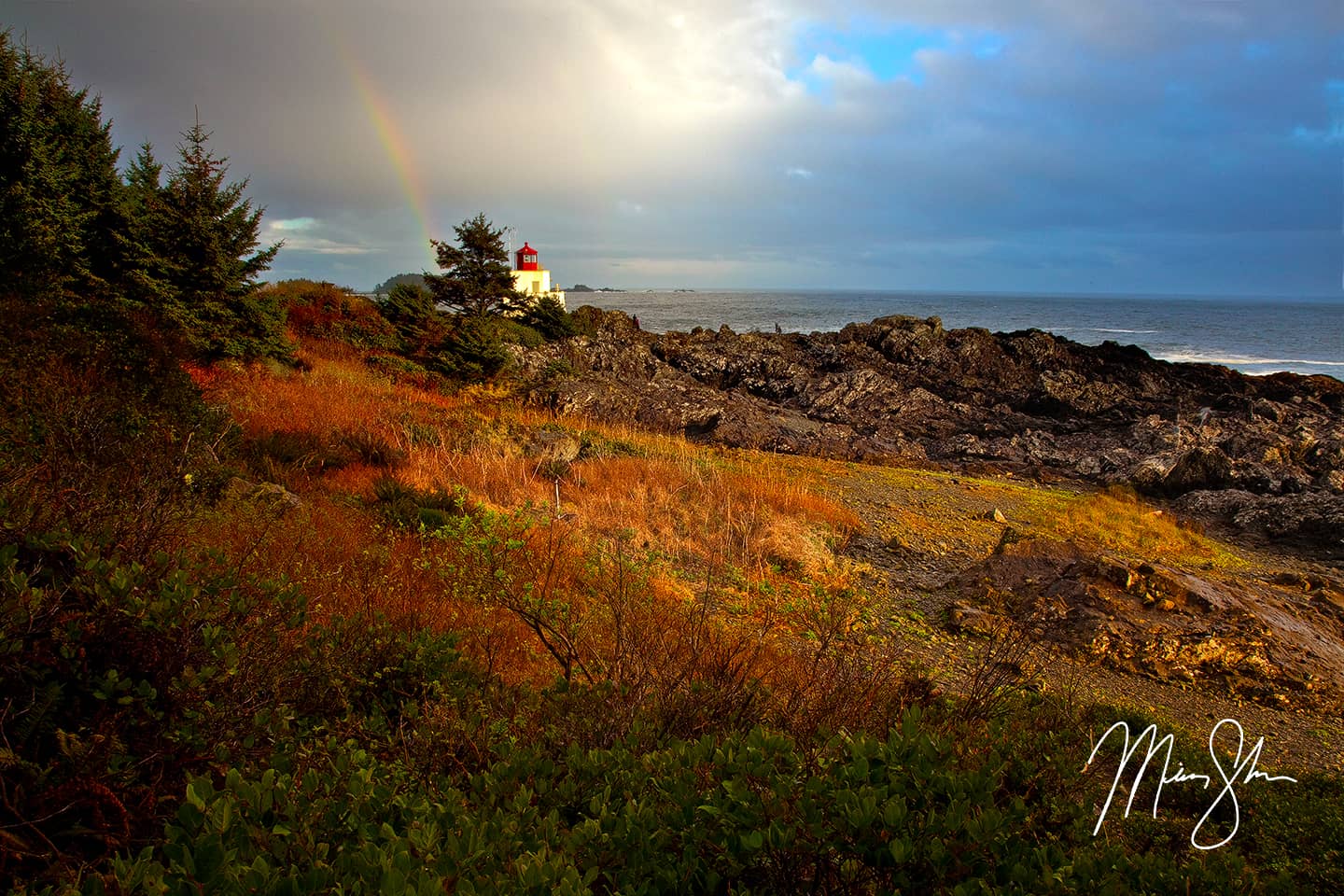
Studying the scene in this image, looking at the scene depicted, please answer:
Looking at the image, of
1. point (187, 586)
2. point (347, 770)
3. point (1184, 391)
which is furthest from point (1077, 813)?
point (1184, 391)

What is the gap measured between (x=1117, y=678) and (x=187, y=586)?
6588mm

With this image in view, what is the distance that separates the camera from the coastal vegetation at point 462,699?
4.98 ft

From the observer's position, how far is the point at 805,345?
29.4 meters

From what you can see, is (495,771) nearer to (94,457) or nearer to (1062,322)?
(94,457)

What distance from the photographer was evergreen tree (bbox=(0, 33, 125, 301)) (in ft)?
37.3

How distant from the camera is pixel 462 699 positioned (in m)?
2.93

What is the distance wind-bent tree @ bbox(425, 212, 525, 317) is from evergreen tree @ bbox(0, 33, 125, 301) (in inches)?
323

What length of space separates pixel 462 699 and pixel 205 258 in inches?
556

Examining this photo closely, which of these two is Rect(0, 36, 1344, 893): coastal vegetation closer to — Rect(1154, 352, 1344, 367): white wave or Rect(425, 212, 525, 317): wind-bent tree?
Rect(425, 212, 525, 317): wind-bent tree

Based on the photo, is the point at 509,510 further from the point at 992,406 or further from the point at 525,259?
the point at 525,259

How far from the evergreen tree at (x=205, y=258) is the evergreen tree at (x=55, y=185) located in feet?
2.20
